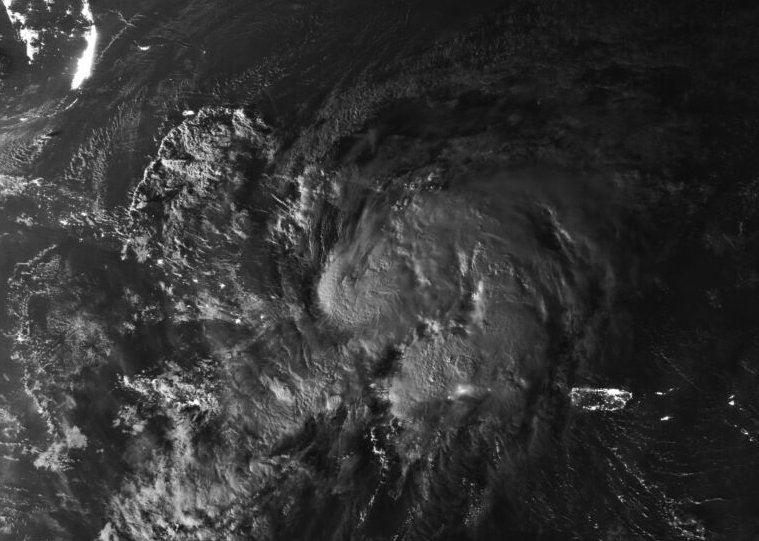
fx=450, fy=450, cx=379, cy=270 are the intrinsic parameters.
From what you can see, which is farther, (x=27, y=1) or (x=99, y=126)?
(x=27, y=1)

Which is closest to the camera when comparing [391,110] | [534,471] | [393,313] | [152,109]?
[534,471]

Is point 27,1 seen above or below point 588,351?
above

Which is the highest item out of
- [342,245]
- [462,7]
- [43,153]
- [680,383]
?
[462,7]

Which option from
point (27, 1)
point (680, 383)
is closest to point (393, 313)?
point (680, 383)

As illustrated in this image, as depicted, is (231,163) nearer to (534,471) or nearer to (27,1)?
(27,1)

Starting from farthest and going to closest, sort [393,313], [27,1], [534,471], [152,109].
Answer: [27,1] < [152,109] < [393,313] < [534,471]

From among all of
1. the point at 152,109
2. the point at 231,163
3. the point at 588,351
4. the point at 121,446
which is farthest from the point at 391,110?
the point at 121,446
